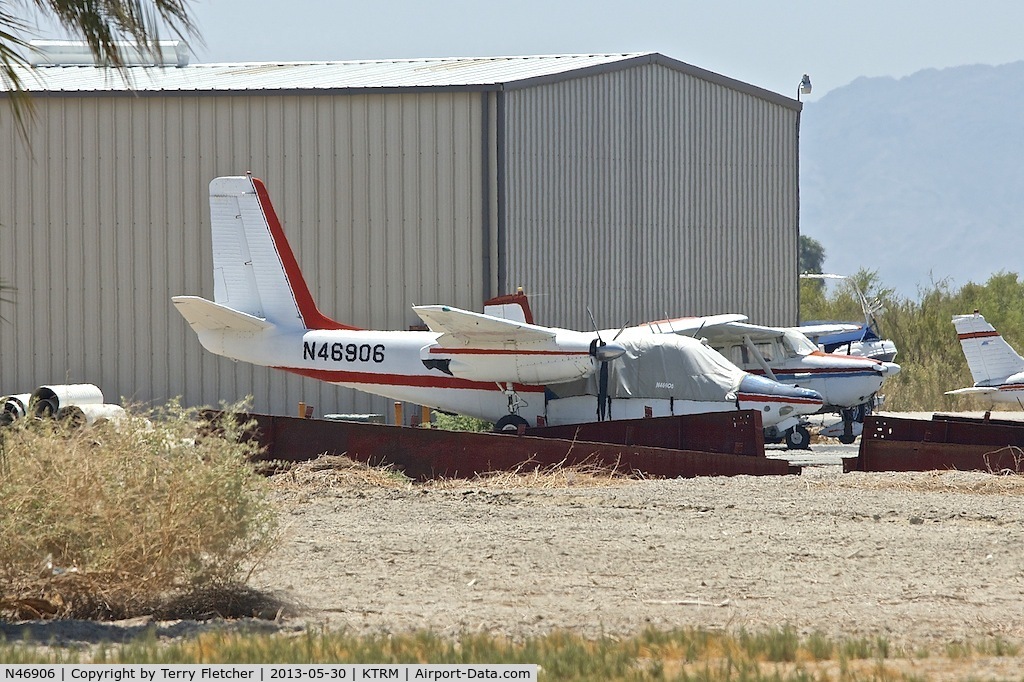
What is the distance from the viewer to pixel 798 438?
77.5 feet

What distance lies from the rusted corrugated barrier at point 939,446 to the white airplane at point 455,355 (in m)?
3.17

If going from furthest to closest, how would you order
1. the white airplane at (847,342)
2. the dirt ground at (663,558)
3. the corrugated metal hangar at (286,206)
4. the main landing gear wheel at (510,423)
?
the white airplane at (847,342)
the corrugated metal hangar at (286,206)
the main landing gear wheel at (510,423)
the dirt ground at (663,558)

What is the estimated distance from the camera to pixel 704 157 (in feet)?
97.7

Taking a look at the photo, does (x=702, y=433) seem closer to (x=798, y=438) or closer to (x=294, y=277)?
(x=294, y=277)

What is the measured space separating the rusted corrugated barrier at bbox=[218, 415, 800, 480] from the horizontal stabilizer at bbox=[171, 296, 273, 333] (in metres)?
5.55

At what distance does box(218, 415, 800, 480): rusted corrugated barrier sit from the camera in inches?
586

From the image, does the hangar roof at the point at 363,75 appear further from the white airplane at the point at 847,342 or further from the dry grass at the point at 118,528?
the dry grass at the point at 118,528

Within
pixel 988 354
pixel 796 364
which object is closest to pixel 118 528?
pixel 796 364

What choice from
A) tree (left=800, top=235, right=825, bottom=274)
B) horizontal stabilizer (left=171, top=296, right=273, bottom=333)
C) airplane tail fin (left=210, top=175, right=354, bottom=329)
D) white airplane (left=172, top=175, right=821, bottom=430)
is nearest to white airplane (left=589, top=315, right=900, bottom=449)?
white airplane (left=172, top=175, right=821, bottom=430)

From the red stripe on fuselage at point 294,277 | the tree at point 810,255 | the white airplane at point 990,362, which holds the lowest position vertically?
the white airplane at point 990,362

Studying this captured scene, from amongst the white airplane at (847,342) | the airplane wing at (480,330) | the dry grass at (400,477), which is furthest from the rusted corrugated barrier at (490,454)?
the white airplane at (847,342)

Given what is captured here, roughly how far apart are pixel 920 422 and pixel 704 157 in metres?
14.5

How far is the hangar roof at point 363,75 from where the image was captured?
85.7 ft

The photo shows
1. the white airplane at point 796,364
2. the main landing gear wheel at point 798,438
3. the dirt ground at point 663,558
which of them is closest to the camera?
the dirt ground at point 663,558
